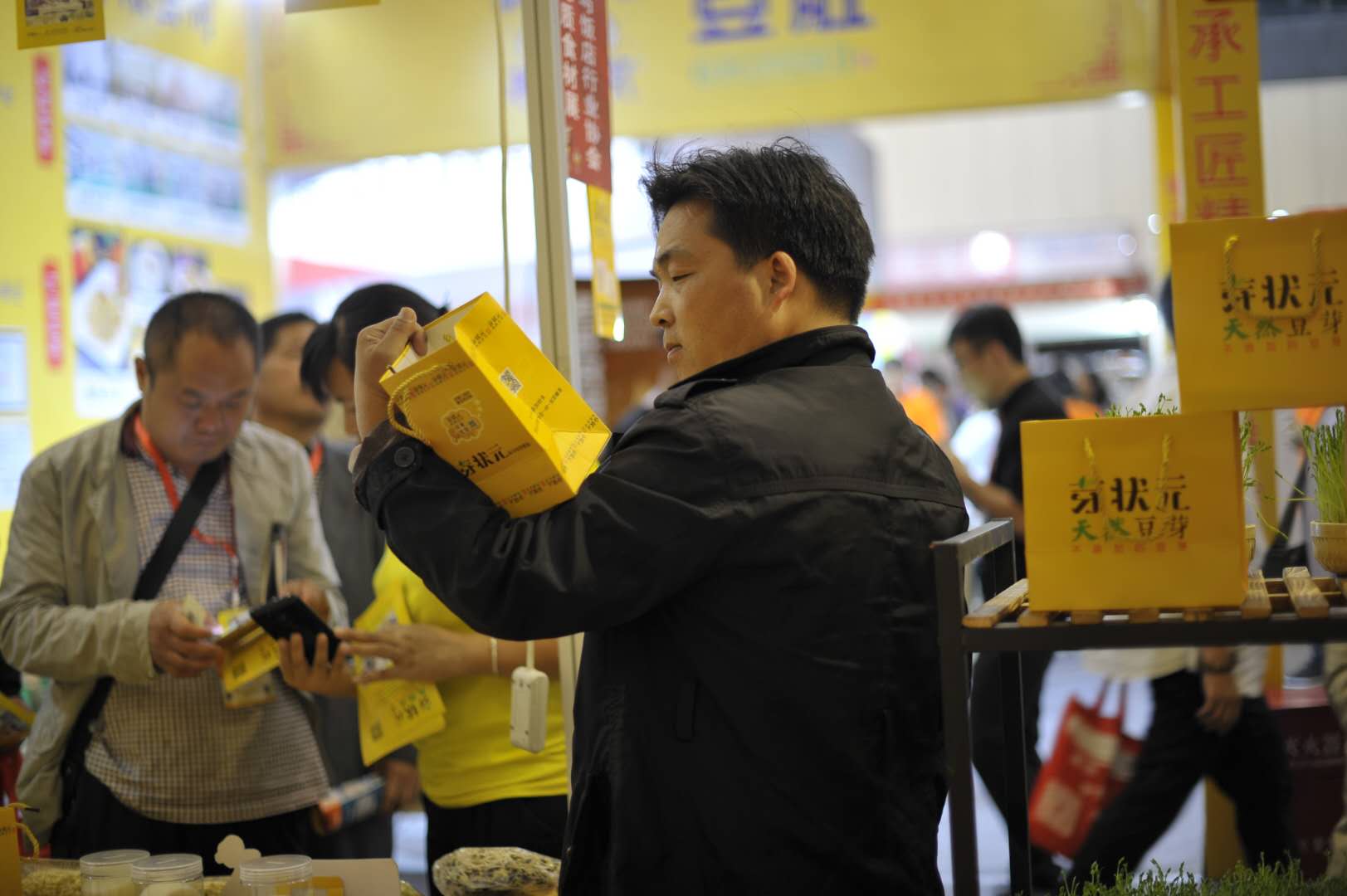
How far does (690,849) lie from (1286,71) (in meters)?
4.61

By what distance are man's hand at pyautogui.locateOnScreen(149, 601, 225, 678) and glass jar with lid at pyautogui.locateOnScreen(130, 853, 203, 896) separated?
0.46 meters

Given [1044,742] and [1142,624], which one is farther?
[1044,742]

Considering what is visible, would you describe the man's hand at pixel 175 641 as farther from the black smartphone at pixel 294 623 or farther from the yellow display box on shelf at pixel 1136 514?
the yellow display box on shelf at pixel 1136 514

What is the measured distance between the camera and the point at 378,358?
1.63 metres

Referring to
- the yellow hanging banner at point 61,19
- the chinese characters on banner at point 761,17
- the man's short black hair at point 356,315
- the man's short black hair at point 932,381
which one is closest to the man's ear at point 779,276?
the man's short black hair at point 356,315

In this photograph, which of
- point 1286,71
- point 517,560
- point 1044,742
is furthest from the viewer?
point 1044,742

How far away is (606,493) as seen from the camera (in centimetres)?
149

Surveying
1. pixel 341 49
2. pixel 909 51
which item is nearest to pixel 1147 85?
pixel 909 51

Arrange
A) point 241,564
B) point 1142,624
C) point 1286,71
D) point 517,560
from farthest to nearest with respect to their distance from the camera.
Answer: point 1286,71 < point 241,564 < point 517,560 < point 1142,624

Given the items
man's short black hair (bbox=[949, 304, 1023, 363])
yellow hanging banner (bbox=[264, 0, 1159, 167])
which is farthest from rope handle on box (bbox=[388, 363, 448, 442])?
yellow hanging banner (bbox=[264, 0, 1159, 167])

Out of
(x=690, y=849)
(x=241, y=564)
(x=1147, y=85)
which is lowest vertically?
(x=690, y=849)

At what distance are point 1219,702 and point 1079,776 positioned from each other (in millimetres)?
797

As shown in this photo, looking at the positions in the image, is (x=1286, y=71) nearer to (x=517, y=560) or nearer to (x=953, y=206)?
(x=517, y=560)

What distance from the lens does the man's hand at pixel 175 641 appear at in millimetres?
2316
